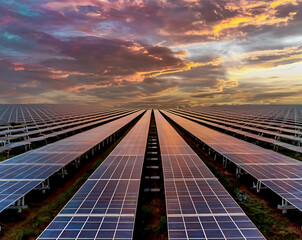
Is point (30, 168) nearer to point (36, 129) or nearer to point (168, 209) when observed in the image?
point (168, 209)

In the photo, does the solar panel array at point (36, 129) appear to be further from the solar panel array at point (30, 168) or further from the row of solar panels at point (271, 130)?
the row of solar panels at point (271, 130)

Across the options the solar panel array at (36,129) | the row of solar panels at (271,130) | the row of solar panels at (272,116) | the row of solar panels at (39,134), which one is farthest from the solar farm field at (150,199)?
the row of solar panels at (272,116)

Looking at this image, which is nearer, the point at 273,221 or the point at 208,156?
the point at 273,221

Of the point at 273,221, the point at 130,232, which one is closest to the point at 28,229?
the point at 130,232

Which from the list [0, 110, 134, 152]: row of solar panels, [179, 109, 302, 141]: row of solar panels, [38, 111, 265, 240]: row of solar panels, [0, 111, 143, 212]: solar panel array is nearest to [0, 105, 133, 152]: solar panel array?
[0, 110, 134, 152]: row of solar panels

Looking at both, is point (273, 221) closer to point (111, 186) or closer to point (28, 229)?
point (111, 186)

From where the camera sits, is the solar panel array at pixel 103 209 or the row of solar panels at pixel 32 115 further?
the row of solar panels at pixel 32 115

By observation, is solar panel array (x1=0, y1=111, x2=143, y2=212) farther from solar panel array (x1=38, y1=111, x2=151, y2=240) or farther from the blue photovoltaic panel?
solar panel array (x1=38, y1=111, x2=151, y2=240)
